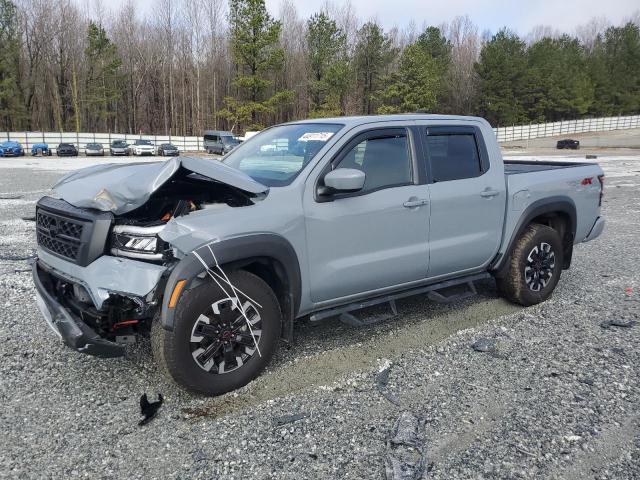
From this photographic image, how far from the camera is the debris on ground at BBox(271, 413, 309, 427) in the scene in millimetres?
3113

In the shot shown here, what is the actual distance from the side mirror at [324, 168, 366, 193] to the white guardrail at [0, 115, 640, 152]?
42.5 m

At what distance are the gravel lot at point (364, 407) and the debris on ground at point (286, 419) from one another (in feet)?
0.04

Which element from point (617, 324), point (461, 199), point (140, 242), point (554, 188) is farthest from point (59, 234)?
point (617, 324)

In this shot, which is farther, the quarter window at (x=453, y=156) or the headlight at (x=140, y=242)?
the quarter window at (x=453, y=156)

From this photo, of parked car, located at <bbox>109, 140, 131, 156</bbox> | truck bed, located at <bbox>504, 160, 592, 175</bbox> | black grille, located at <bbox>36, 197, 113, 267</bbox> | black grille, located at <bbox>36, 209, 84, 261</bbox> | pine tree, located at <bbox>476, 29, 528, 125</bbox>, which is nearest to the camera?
black grille, located at <bbox>36, 197, 113, 267</bbox>

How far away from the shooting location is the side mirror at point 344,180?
11.5ft

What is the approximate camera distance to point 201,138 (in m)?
48.8

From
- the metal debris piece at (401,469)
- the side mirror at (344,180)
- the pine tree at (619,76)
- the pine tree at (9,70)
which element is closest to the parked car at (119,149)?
the pine tree at (9,70)

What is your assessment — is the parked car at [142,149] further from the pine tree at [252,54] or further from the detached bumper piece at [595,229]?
the detached bumper piece at [595,229]

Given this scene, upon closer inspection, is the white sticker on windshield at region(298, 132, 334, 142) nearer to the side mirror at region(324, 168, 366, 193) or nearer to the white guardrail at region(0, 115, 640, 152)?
the side mirror at region(324, 168, 366, 193)

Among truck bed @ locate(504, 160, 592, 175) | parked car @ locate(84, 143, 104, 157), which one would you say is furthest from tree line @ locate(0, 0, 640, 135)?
truck bed @ locate(504, 160, 592, 175)

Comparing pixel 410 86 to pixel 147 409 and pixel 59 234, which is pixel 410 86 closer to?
pixel 59 234

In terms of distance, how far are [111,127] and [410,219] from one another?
73.3 metres

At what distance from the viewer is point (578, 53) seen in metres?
79.8
